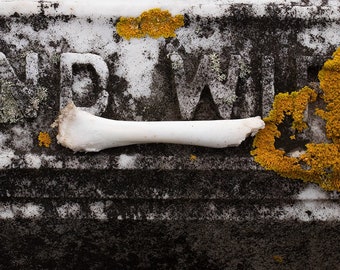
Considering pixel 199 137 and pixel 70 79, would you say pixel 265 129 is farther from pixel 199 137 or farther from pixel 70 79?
pixel 70 79

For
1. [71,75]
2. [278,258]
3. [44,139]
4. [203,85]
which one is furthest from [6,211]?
[278,258]

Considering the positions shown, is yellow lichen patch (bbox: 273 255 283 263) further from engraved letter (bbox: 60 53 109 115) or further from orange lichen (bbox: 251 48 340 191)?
engraved letter (bbox: 60 53 109 115)

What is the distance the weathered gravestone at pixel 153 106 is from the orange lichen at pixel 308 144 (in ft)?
0.08

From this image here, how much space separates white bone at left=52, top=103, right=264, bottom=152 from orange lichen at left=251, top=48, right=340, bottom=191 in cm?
6

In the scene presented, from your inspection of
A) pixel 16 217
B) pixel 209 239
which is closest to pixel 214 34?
pixel 209 239

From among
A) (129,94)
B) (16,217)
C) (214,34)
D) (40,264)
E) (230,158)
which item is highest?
(214,34)

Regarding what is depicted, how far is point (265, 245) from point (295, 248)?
0.09 meters

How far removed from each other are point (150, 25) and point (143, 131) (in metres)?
0.30

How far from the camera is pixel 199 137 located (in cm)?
171

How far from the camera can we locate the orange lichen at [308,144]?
174 cm

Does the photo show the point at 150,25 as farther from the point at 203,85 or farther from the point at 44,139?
the point at 44,139

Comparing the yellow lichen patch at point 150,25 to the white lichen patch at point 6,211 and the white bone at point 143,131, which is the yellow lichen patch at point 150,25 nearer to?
the white bone at point 143,131

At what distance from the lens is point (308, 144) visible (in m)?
1.75

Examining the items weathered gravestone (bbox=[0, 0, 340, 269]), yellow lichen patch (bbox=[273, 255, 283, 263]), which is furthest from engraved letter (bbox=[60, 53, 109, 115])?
yellow lichen patch (bbox=[273, 255, 283, 263])
